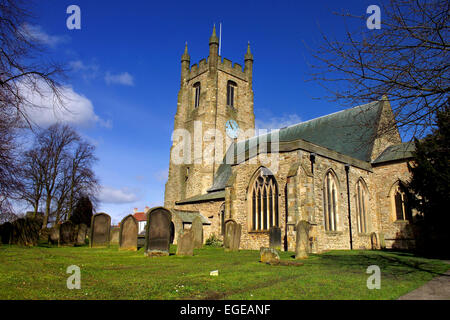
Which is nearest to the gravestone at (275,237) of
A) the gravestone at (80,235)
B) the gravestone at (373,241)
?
the gravestone at (373,241)

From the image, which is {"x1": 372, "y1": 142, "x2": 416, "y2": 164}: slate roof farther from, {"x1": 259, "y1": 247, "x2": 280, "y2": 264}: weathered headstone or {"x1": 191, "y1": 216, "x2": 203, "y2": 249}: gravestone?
{"x1": 259, "y1": 247, "x2": 280, "y2": 264}: weathered headstone

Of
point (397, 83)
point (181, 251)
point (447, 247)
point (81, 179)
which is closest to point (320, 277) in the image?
point (397, 83)

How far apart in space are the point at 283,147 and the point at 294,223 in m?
3.72

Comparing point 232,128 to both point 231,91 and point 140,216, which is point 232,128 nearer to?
point 231,91

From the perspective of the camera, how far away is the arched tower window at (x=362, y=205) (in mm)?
17644

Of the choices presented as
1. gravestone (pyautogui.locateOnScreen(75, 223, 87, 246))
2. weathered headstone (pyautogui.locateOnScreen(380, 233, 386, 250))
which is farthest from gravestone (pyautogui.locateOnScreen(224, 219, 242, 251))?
gravestone (pyautogui.locateOnScreen(75, 223, 87, 246))

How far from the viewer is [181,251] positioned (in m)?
11.9

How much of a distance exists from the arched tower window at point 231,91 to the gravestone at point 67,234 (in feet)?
66.9

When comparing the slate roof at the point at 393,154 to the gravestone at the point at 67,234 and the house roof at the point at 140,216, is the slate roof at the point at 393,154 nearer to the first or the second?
the gravestone at the point at 67,234

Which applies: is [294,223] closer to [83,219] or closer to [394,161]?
[394,161]

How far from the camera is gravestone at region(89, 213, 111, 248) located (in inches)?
656

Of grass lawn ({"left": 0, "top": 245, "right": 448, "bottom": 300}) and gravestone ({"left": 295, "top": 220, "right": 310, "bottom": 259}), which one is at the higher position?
gravestone ({"left": 295, "top": 220, "right": 310, "bottom": 259})

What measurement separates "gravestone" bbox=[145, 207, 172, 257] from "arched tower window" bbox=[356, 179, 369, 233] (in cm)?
1132
